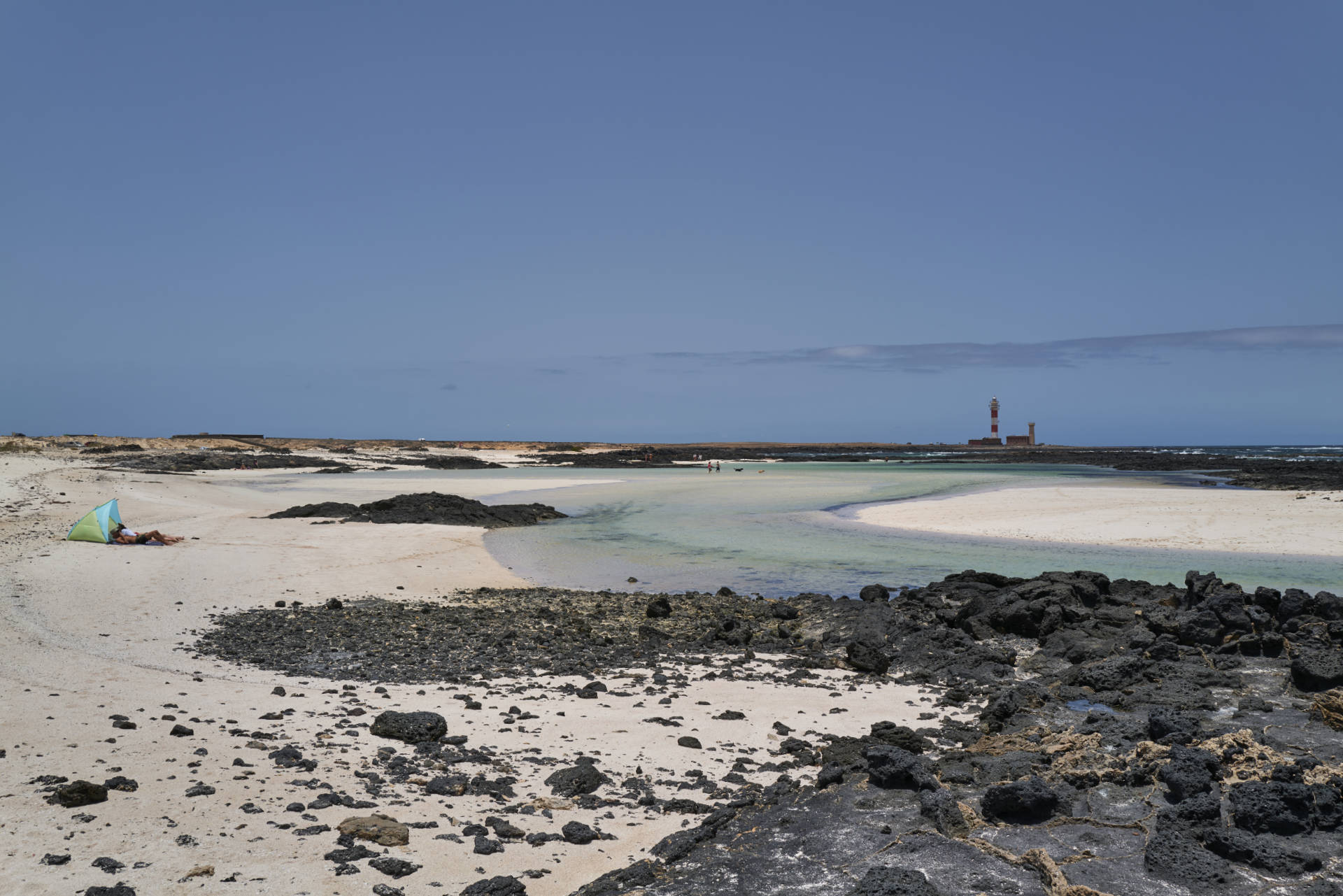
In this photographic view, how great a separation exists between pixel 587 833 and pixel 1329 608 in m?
9.84

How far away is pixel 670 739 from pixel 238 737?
344 cm

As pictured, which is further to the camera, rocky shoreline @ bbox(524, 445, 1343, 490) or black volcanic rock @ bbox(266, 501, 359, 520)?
rocky shoreline @ bbox(524, 445, 1343, 490)

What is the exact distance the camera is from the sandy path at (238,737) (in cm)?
471

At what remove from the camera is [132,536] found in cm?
1753

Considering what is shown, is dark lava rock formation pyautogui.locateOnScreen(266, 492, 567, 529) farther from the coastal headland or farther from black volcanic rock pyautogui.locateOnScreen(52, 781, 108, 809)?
black volcanic rock pyautogui.locateOnScreen(52, 781, 108, 809)

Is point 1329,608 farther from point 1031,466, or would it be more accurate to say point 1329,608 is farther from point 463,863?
point 1031,466

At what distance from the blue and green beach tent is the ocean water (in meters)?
8.03

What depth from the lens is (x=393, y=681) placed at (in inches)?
348

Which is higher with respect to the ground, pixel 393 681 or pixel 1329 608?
pixel 1329 608


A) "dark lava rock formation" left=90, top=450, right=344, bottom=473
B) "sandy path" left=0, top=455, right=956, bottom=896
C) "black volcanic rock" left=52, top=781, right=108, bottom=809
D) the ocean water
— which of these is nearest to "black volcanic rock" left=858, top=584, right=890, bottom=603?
the ocean water

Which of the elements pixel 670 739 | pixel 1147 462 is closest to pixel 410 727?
pixel 670 739

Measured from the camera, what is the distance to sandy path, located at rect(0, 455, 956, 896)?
4.71 m

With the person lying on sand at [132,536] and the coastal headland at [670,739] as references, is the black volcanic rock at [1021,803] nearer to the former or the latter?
the coastal headland at [670,739]

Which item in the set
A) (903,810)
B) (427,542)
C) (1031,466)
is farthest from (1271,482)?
(903,810)
